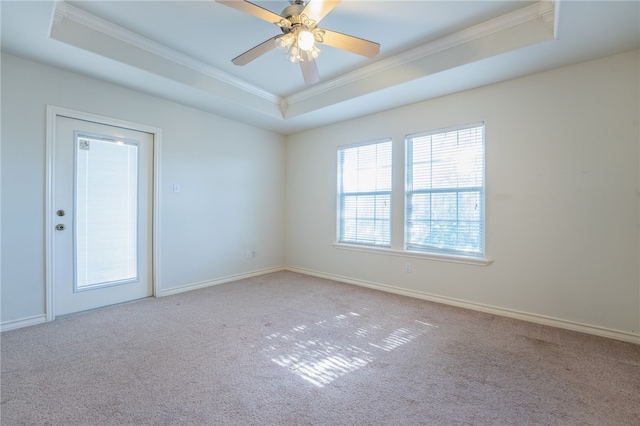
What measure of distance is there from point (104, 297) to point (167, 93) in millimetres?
2426

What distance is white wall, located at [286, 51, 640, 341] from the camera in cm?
243

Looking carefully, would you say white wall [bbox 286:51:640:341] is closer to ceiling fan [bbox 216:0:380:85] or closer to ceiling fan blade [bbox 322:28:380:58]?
ceiling fan blade [bbox 322:28:380:58]

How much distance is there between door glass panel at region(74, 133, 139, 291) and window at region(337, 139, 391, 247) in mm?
2756

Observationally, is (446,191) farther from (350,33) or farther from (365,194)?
(350,33)

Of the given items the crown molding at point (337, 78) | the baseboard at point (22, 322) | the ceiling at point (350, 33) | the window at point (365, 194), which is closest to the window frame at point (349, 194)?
the window at point (365, 194)

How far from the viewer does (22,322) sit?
8.54 feet

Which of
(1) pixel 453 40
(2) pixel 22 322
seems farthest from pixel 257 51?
(2) pixel 22 322

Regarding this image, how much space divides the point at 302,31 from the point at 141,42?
175 cm

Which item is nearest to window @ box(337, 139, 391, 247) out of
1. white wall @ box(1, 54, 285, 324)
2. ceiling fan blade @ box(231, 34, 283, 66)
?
white wall @ box(1, 54, 285, 324)

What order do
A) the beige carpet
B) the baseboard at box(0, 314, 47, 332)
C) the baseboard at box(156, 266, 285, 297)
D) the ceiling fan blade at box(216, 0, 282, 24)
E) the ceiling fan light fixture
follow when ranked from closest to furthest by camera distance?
the beige carpet
the ceiling fan blade at box(216, 0, 282, 24)
the ceiling fan light fixture
the baseboard at box(0, 314, 47, 332)
the baseboard at box(156, 266, 285, 297)

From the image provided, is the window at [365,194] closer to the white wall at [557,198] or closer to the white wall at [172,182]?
the white wall at [557,198]

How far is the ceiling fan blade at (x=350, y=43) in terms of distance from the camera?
213 centimetres

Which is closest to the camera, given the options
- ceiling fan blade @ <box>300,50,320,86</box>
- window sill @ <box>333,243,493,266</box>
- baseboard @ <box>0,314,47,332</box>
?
ceiling fan blade @ <box>300,50,320,86</box>

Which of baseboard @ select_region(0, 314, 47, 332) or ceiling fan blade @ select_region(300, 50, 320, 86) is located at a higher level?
ceiling fan blade @ select_region(300, 50, 320, 86)
